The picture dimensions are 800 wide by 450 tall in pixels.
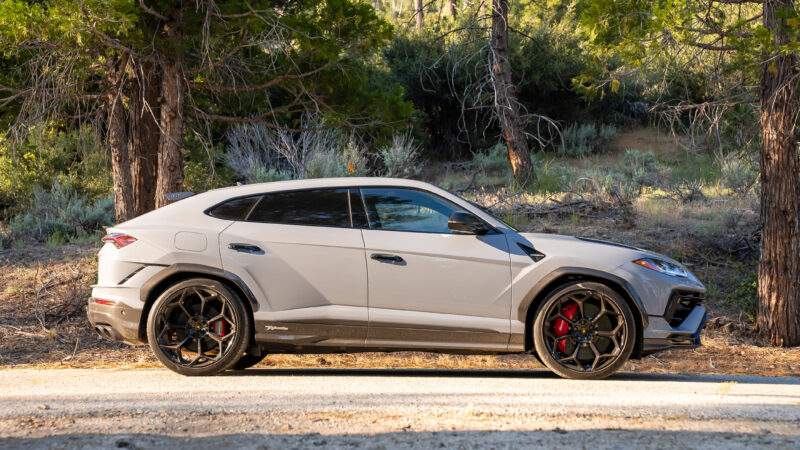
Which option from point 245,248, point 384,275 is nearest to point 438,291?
point 384,275

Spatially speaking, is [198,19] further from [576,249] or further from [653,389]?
[653,389]

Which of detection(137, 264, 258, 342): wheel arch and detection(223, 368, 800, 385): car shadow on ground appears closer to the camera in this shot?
detection(137, 264, 258, 342): wheel arch

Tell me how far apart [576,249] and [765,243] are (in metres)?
5.15

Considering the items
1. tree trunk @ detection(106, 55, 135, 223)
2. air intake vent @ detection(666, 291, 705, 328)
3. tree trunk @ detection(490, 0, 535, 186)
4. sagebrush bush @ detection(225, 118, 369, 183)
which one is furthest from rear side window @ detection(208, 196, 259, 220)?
tree trunk @ detection(490, 0, 535, 186)

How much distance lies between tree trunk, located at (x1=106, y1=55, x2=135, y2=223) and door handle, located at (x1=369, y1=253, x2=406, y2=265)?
6.71 meters

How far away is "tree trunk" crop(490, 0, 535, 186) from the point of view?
61.2ft

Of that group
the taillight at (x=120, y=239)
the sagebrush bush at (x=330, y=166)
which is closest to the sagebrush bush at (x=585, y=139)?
the sagebrush bush at (x=330, y=166)

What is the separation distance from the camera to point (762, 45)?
10.1m

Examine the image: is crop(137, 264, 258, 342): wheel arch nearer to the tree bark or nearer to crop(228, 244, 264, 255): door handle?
crop(228, 244, 264, 255): door handle

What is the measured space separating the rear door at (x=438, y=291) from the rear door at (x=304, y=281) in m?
0.14

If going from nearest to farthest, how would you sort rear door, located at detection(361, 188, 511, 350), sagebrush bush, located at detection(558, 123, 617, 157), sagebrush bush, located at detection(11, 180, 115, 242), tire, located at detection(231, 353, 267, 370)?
rear door, located at detection(361, 188, 511, 350), tire, located at detection(231, 353, 267, 370), sagebrush bush, located at detection(11, 180, 115, 242), sagebrush bush, located at detection(558, 123, 617, 157)

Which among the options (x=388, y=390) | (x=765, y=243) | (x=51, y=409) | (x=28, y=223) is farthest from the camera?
(x=28, y=223)

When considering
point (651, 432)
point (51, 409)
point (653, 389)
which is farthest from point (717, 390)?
point (51, 409)

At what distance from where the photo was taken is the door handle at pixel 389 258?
6.86 m
